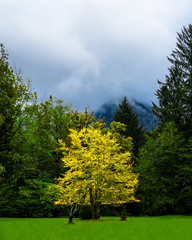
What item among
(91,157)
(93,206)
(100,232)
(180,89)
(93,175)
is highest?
(180,89)

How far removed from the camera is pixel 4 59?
53.7ft

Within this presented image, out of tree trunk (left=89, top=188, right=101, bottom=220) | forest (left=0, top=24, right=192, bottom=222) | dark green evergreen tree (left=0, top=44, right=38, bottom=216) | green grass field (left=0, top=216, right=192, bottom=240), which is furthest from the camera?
tree trunk (left=89, top=188, right=101, bottom=220)

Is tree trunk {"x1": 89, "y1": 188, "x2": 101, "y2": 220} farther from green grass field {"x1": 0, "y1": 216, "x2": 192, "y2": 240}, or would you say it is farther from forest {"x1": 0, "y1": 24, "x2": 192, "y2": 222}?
green grass field {"x1": 0, "y1": 216, "x2": 192, "y2": 240}

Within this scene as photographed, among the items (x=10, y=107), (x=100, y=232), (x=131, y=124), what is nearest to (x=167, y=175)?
(x=131, y=124)

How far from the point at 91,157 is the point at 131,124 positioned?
73.3 ft

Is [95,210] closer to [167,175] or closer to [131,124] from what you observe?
[167,175]

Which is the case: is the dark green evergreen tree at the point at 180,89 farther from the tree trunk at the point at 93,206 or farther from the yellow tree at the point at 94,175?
the tree trunk at the point at 93,206

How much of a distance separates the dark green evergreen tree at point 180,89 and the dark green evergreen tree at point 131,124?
7502 mm

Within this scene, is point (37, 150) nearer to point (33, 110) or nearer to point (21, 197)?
point (33, 110)

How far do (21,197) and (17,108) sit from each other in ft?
54.0

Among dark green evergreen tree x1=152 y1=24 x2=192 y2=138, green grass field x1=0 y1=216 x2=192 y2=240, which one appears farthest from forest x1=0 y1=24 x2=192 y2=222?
green grass field x1=0 y1=216 x2=192 y2=240

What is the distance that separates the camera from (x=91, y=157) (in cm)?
1972

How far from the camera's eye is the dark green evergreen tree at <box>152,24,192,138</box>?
2884 cm

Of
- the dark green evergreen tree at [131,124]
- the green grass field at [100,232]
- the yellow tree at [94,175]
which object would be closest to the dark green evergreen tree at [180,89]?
the dark green evergreen tree at [131,124]
